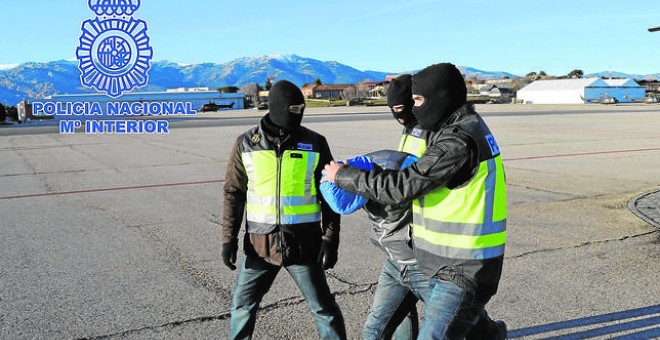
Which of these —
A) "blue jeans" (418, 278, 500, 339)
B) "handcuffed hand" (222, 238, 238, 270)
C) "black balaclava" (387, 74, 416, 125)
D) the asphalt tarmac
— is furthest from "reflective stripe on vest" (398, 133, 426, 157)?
the asphalt tarmac

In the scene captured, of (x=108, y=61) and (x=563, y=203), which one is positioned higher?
(x=108, y=61)

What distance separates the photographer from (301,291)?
312 cm

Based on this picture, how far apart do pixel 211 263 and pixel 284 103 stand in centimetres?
298

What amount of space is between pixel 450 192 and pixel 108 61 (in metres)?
29.4

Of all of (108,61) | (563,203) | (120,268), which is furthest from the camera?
(108,61)

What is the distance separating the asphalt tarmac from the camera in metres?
4.01

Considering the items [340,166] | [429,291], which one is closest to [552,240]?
[429,291]

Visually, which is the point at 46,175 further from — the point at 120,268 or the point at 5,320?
the point at 5,320

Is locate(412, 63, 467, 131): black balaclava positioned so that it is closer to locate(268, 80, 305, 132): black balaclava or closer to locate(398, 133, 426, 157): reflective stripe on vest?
locate(398, 133, 426, 157): reflective stripe on vest

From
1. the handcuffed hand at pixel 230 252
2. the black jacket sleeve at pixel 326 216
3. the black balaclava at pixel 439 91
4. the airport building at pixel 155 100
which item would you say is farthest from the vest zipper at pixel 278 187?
the airport building at pixel 155 100

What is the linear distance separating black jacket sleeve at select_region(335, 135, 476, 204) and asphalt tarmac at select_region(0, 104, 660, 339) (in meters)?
1.79

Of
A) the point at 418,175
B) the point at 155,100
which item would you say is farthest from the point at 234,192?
the point at 155,100

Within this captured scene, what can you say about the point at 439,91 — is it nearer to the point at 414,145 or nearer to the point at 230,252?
the point at 414,145

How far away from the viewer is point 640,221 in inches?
282
